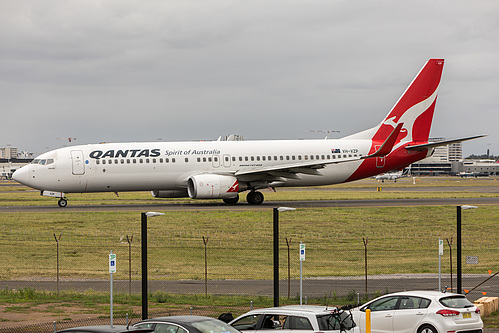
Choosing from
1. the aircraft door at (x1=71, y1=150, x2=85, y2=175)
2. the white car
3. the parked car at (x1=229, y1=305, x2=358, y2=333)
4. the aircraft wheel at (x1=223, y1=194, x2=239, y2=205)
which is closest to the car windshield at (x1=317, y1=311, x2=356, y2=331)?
the parked car at (x1=229, y1=305, x2=358, y2=333)

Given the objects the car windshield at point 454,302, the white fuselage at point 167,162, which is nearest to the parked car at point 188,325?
the car windshield at point 454,302

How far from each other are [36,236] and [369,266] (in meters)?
17.6

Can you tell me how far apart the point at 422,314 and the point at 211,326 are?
20.9ft

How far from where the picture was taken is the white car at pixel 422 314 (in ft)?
55.2

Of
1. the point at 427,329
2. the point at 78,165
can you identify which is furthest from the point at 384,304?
the point at 78,165

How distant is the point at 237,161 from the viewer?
48.5 metres

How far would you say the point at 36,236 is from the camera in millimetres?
37219

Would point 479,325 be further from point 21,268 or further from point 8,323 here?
point 21,268

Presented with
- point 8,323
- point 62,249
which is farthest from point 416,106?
point 8,323

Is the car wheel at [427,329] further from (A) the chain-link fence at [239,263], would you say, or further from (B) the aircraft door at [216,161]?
(B) the aircraft door at [216,161]

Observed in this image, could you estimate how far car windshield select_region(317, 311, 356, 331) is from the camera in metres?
14.2

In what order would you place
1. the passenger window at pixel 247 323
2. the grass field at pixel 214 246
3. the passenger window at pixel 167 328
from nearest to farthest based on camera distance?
the passenger window at pixel 167 328, the passenger window at pixel 247 323, the grass field at pixel 214 246

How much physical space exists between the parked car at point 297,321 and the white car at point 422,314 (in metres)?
3.24

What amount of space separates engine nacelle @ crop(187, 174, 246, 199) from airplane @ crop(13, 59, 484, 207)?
2.5 inches
